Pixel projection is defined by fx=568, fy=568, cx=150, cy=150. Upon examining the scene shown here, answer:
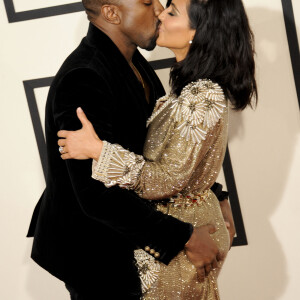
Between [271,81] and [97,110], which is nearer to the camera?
[97,110]

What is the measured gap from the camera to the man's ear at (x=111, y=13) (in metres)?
1.67

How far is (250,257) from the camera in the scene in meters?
2.42

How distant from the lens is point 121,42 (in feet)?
5.64

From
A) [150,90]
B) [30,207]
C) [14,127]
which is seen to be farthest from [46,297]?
[150,90]

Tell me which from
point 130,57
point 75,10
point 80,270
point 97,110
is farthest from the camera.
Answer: point 75,10

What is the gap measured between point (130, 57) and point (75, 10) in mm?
624

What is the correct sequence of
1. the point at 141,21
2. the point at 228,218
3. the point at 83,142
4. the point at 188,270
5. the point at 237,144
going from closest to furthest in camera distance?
the point at 83,142 → the point at 188,270 → the point at 141,21 → the point at 228,218 → the point at 237,144

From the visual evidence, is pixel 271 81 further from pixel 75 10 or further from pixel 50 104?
pixel 50 104

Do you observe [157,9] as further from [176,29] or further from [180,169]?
[180,169]

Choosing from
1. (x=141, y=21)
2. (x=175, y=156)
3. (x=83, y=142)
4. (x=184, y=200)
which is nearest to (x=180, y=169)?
(x=175, y=156)

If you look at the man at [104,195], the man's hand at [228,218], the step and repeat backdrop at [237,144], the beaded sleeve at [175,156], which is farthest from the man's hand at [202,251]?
the step and repeat backdrop at [237,144]

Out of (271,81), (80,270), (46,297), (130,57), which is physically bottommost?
(46,297)

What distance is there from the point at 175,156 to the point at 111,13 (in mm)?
477

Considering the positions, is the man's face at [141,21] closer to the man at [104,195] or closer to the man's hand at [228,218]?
the man at [104,195]
